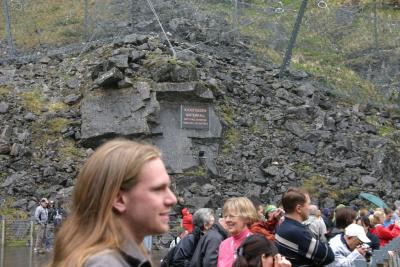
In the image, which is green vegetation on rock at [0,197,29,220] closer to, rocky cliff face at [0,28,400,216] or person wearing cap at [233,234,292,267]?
rocky cliff face at [0,28,400,216]

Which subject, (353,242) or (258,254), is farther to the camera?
(353,242)

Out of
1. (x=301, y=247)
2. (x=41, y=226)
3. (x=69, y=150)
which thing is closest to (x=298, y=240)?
(x=301, y=247)

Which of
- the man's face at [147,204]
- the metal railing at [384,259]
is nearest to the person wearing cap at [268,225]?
the metal railing at [384,259]

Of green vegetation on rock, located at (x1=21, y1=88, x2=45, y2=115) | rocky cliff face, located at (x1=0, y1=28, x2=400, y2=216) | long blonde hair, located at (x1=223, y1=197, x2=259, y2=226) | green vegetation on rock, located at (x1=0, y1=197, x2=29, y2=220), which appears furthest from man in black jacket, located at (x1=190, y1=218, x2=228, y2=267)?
green vegetation on rock, located at (x1=21, y1=88, x2=45, y2=115)

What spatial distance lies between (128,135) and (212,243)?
60.8ft

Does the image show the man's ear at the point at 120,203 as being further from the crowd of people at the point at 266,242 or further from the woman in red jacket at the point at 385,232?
the woman in red jacket at the point at 385,232

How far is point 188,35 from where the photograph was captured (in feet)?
110

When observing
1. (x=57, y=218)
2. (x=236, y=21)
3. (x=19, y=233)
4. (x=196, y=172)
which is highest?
(x=236, y=21)

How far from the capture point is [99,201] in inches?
105

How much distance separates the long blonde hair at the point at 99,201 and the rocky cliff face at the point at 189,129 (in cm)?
2137

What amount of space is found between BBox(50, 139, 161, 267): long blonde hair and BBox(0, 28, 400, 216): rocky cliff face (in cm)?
2137

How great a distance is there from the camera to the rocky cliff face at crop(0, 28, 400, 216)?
1008 inches

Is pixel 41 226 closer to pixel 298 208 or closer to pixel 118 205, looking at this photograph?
pixel 298 208

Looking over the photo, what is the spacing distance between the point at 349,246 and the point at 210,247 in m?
1.63
